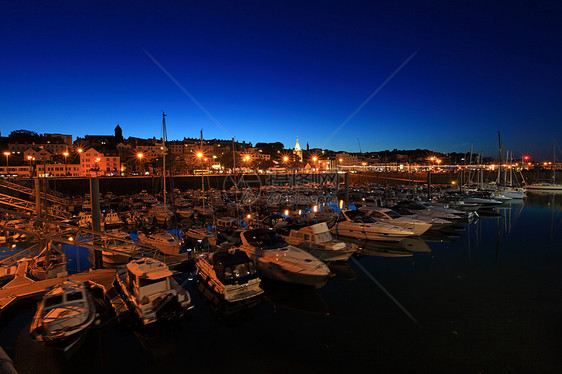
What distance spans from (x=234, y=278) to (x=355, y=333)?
4.54m

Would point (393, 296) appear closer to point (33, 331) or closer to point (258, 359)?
point (258, 359)

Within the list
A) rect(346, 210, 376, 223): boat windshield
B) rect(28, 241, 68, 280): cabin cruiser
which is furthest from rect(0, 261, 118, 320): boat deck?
rect(346, 210, 376, 223): boat windshield

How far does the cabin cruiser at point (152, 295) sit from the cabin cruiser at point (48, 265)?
4701mm

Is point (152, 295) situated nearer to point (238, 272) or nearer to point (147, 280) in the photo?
point (147, 280)

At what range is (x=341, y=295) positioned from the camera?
463 inches

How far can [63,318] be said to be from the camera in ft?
26.3

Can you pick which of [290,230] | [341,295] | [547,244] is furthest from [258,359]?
[547,244]

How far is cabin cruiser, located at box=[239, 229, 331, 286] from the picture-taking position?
11664 millimetres

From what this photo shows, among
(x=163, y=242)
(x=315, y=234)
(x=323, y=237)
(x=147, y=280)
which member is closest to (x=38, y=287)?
(x=147, y=280)

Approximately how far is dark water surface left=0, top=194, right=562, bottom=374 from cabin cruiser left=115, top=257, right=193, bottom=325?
2.29 ft

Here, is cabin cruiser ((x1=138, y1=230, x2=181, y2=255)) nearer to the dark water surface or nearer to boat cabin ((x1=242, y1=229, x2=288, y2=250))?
the dark water surface

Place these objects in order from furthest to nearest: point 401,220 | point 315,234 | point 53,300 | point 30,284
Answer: point 401,220, point 315,234, point 30,284, point 53,300

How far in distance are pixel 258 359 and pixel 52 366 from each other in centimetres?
560

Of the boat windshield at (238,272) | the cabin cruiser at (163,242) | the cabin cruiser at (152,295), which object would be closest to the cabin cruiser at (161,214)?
the cabin cruiser at (163,242)
